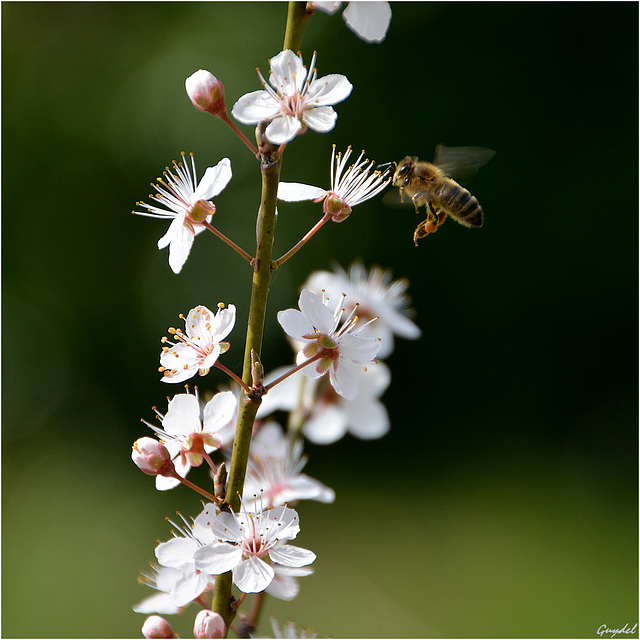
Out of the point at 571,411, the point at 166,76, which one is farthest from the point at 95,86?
the point at 571,411

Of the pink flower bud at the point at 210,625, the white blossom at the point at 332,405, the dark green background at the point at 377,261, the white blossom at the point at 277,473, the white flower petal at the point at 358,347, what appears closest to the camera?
the pink flower bud at the point at 210,625

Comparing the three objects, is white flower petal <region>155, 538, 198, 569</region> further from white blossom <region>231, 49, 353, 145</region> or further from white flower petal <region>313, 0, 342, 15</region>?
white flower petal <region>313, 0, 342, 15</region>

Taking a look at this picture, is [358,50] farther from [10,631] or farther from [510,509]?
[10,631]

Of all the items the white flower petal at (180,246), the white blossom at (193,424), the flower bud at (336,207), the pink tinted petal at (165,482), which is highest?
the flower bud at (336,207)

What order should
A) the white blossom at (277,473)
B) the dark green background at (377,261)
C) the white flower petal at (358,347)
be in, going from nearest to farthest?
the white flower petal at (358,347) < the white blossom at (277,473) < the dark green background at (377,261)

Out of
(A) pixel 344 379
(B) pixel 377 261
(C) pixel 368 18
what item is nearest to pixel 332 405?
(A) pixel 344 379

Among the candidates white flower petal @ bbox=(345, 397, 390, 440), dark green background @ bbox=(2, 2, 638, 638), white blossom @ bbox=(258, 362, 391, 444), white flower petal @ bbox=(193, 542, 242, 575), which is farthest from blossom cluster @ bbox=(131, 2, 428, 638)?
dark green background @ bbox=(2, 2, 638, 638)

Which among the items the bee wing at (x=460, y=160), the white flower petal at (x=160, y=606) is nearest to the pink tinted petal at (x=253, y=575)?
the white flower petal at (x=160, y=606)

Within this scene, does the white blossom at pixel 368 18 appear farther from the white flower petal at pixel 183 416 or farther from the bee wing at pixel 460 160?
the bee wing at pixel 460 160

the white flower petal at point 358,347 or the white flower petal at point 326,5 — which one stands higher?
Answer: the white flower petal at point 326,5
